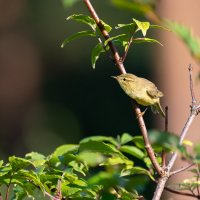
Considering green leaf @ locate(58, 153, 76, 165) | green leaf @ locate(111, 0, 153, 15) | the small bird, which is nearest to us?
green leaf @ locate(111, 0, 153, 15)

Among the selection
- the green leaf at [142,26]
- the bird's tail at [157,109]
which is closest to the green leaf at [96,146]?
the green leaf at [142,26]

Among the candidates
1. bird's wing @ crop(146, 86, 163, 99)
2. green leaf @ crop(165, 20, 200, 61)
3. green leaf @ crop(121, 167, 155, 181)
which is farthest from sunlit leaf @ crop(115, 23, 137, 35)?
bird's wing @ crop(146, 86, 163, 99)

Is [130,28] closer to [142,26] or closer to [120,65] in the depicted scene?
[142,26]

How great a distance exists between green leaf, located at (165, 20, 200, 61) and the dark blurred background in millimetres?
10033

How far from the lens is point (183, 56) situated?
23.5ft

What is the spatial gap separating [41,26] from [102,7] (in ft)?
6.22

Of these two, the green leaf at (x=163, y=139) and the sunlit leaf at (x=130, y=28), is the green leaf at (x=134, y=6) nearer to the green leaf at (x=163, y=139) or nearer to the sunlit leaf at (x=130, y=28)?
the green leaf at (x=163, y=139)

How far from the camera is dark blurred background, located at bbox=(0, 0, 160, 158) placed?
38.1 feet

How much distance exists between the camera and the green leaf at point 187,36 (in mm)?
670

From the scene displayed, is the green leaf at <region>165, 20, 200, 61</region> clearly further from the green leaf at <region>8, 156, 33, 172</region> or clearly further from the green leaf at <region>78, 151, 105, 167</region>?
the green leaf at <region>8, 156, 33, 172</region>

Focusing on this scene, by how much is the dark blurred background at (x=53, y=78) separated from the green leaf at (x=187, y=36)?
1003 centimetres

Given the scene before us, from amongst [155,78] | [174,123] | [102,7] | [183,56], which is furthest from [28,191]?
[102,7]

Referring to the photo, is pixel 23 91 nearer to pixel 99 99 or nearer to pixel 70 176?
pixel 99 99

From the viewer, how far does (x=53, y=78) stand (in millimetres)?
13562
